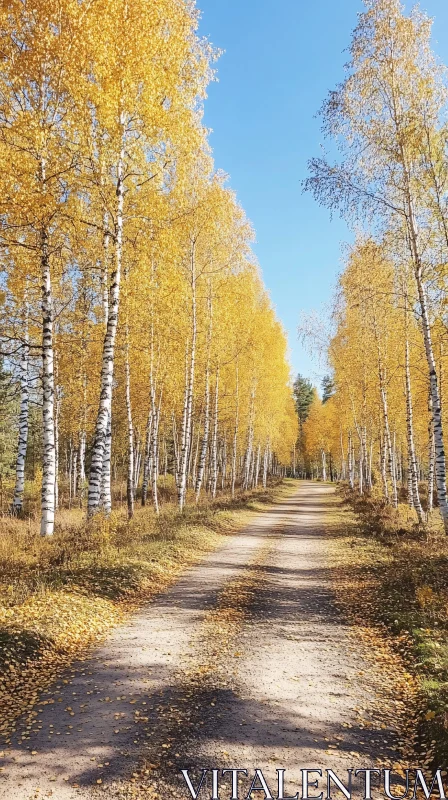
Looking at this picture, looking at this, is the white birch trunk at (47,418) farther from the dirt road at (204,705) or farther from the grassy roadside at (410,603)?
the grassy roadside at (410,603)

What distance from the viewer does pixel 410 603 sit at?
28.8 feet

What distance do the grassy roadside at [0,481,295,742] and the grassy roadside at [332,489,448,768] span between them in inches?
159

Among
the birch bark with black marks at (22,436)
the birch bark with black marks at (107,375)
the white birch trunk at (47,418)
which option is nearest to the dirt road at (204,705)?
the birch bark with black marks at (107,375)

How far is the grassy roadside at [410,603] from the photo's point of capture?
5289 mm

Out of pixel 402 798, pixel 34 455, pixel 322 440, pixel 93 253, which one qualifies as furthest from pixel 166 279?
pixel 322 440

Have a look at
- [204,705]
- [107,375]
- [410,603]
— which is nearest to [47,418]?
[107,375]

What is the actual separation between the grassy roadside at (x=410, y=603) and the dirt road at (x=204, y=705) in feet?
1.43

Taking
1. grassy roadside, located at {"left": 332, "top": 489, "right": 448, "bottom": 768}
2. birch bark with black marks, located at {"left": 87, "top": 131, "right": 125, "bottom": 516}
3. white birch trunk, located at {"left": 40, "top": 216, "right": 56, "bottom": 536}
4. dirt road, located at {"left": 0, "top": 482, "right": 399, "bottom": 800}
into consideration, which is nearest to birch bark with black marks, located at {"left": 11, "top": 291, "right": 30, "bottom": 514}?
white birch trunk, located at {"left": 40, "top": 216, "right": 56, "bottom": 536}

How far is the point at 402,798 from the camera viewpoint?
422cm

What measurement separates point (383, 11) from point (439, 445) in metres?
12.4

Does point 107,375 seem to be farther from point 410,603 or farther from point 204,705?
point 410,603

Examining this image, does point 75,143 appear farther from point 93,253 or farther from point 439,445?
point 439,445

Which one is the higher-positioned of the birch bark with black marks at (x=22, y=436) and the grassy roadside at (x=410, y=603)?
the birch bark with black marks at (x=22, y=436)

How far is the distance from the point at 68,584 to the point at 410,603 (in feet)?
20.5
